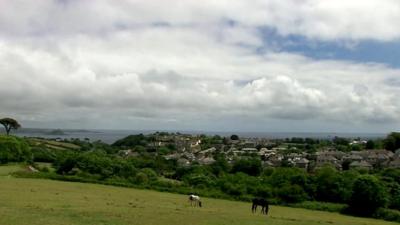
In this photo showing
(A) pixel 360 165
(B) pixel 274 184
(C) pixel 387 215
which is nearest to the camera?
→ (C) pixel 387 215

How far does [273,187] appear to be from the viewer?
223ft

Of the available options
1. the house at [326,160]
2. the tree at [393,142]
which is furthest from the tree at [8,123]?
the tree at [393,142]

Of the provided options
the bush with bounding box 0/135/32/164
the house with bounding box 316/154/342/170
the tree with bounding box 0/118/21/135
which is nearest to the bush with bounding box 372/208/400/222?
the bush with bounding box 0/135/32/164

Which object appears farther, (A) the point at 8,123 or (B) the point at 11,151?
(A) the point at 8,123

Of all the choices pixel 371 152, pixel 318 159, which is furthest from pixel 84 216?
pixel 371 152

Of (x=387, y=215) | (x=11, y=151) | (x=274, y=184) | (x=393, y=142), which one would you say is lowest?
(x=387, y=215)

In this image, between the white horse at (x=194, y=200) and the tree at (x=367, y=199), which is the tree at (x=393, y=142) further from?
the white horse at (x=194, y=200)

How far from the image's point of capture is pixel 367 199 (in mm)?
55438

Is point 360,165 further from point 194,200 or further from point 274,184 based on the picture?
point 194,200

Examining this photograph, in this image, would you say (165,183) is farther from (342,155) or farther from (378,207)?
(342,155)

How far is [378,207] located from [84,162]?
4713cm

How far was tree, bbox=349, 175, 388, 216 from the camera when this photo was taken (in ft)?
181

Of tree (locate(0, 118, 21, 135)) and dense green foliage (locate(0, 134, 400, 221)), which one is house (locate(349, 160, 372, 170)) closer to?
dense green foliage (locate(0, 134, 400, 221))

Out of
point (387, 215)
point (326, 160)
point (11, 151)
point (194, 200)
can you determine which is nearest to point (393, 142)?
point (326, 160)
